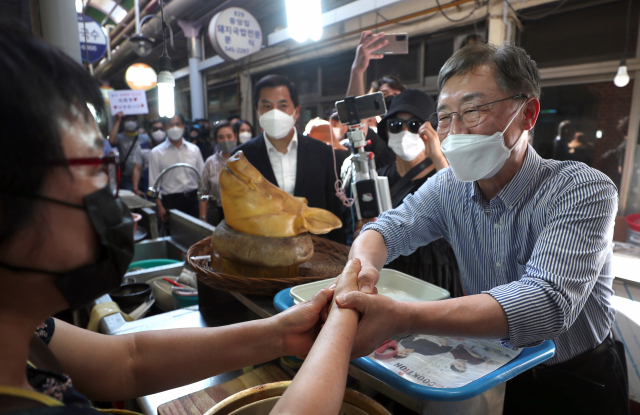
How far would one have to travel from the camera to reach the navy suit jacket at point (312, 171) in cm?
301

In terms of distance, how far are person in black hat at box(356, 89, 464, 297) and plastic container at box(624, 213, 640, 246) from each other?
2.08 metres

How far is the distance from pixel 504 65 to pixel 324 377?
126 cm

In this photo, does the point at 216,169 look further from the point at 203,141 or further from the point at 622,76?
the point at 622,76

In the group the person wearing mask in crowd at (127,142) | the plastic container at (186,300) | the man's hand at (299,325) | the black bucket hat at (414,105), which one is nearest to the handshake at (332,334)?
the man's hand at (299,325)

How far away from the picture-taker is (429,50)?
6598mm

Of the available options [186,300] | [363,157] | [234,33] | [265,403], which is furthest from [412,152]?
[234,33]

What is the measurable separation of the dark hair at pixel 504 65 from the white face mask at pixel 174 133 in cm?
504

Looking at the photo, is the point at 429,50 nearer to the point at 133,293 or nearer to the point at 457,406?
the point at 133,293

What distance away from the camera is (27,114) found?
0.57 meters

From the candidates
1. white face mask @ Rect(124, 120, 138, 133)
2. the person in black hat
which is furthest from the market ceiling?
the person in black hat

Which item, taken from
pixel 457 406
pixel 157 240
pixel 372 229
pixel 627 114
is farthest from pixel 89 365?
pixel 627 114

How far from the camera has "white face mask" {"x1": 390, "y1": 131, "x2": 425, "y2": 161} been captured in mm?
2652

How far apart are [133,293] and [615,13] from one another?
585 cm

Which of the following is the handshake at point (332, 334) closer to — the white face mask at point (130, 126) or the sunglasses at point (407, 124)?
the sunglasses at point (407, 124)
